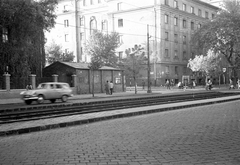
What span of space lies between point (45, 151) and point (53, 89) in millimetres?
14776

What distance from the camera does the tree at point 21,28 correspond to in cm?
2536

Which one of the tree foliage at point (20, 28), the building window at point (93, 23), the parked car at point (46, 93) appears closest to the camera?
the parked car at point (46, 93)

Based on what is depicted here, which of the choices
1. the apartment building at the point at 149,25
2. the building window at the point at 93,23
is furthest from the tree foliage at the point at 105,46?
the building window at the point at 93,23

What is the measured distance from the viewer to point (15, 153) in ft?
18.9

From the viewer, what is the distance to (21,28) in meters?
27.7

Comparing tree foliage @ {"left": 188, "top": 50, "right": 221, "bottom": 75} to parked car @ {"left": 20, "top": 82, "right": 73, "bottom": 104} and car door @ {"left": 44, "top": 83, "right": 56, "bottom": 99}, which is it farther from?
car door @ {"left": 44, "top": 83, "right": 56, "bottom": 99}

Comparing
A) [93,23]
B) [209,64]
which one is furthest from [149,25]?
[93,23]

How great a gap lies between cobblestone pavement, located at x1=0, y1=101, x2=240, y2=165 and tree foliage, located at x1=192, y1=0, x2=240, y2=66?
36878mm

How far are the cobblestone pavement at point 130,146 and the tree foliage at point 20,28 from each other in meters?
20.3

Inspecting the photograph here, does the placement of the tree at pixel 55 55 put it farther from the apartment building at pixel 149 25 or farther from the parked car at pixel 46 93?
the parked car at pixel 46 93

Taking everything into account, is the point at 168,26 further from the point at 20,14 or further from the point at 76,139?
the point at 76,139

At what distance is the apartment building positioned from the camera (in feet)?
164

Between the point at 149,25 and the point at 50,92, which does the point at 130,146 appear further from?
the point at 149,25

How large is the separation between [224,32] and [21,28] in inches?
1215
